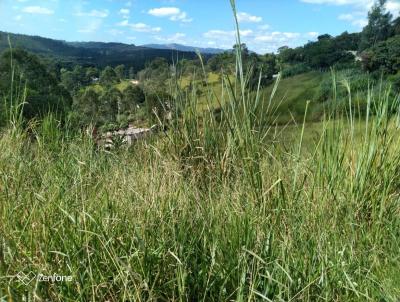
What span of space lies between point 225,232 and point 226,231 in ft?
0.04

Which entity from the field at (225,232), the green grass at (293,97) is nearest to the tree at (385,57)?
the green grass at (293,97)

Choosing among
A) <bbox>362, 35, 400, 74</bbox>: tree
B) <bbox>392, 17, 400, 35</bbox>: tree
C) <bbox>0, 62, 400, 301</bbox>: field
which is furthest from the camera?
<bbox>392, 17, 400, 35</bbox>: tree

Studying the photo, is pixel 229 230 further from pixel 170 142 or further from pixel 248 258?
pixel 170 142

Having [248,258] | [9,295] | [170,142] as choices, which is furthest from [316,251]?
[170,142]

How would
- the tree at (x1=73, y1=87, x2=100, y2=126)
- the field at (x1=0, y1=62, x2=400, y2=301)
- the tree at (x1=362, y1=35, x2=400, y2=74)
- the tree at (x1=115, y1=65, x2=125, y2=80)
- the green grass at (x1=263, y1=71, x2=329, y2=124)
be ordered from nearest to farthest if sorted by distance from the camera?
the field at (x1=0, y1=62, x2=400, y2=301), the green grass at (x1=263, y1=71, x2=329, y2=124), the tree at (x1=73, y1=87, x2=100, y2=126), the tree at (x1=115, y1=65, x2=125, y2=80), the tree at (x1=362, y1=35, x2=400, y2=74)

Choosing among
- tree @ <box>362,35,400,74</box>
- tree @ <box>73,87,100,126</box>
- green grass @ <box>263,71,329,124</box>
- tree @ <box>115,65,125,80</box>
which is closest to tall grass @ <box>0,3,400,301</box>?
green grass @ <box>263,71,329,124</box>

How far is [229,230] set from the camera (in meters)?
1.90

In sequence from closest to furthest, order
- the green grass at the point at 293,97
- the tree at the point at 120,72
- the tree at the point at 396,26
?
the green grass at the point at 293,97 < the tree at the point at 120,72 < the tree at the point at 396,26

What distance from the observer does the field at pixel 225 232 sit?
160 cm

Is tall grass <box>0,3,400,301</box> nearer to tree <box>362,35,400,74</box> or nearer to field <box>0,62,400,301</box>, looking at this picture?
field <box>0,62,400,301</box>

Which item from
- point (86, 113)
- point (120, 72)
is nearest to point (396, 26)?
point (120, 72)

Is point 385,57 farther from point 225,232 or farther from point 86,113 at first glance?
point 225,232

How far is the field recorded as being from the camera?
160 cm

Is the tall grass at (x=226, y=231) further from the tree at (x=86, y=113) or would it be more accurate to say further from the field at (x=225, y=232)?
the tree at (x=86, y=113)
